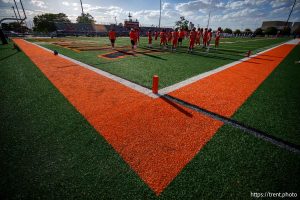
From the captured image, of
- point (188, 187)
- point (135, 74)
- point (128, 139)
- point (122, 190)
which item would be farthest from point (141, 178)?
point (135, 74)

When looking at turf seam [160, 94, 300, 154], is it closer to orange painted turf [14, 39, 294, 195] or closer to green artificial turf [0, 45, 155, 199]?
orange painted turf [14, 39, 294, 195]

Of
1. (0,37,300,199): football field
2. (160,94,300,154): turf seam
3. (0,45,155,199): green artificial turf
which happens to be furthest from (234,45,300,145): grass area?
(0,45,155,199): green artificial turf

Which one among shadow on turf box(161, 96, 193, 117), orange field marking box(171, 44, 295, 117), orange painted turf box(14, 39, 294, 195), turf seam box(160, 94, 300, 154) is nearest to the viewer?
orange painted turf box(14, 39, 294, 195)

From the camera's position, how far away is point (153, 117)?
148 inches

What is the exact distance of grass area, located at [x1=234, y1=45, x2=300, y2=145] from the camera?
133 inches

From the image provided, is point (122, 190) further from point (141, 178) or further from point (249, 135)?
point (249, 135)

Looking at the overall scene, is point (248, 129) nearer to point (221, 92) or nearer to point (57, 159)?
point (221, 92)

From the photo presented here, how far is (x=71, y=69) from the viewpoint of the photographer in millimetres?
7832

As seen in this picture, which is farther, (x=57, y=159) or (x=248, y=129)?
(x=248, y=129)

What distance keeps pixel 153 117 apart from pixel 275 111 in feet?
11.1

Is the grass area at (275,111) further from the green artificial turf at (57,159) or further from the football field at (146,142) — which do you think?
the green artificial turf at (57,159)

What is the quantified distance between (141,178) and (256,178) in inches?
66.9

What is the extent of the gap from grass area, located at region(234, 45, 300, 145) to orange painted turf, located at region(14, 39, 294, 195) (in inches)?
12.4

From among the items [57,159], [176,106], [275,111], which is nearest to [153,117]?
[176,106]
